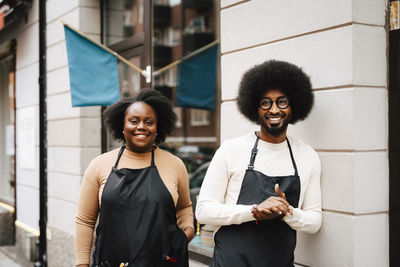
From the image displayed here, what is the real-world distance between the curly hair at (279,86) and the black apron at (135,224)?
83 centimetres

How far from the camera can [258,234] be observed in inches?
113

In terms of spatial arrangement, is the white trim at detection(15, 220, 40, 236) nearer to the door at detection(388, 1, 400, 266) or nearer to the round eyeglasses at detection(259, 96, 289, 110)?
the round eyeglasses at detection(259, 96, 289, 110)

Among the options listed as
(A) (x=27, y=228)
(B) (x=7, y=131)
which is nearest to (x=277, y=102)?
(A) (x=27, y=228)

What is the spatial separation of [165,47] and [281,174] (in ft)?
29.7

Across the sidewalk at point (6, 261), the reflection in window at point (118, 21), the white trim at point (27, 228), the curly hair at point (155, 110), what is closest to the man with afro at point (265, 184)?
the curly hair at point (155, 110)

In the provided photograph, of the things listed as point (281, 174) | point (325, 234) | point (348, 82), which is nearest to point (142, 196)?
point (281, 174)

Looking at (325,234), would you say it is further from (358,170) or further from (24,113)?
(24,113)

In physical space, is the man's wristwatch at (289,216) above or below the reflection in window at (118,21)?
below

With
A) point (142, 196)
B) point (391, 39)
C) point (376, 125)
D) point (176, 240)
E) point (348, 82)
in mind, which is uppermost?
point (391, 39)

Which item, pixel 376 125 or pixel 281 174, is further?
pixel 376 125

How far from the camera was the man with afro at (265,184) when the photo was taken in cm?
285

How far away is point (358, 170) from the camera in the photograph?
10.3ft

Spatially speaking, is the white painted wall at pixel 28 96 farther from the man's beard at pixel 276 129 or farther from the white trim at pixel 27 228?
the man's beard at pixel 276 129

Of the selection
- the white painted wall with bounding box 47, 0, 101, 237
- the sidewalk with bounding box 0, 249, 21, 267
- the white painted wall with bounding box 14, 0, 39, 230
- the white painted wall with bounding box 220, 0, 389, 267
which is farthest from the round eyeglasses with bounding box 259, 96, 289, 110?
the sidewalk with bounding box 0, 249, 21, 267
